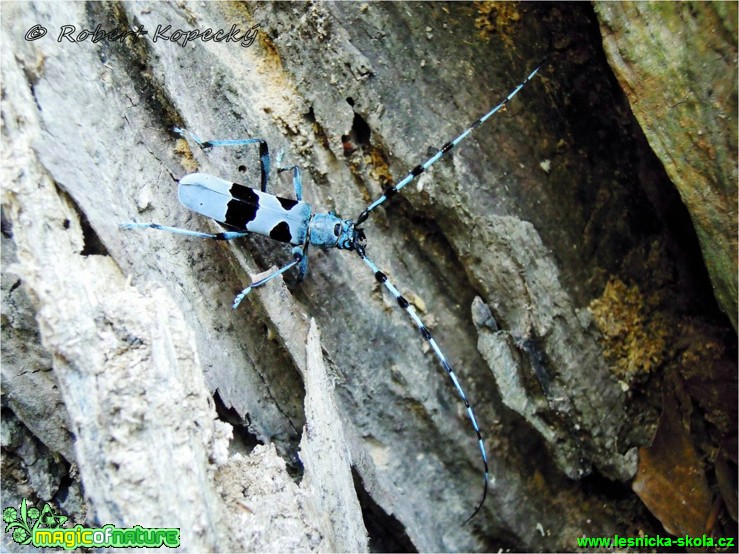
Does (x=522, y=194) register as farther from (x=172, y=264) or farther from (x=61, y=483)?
(x=61, y=483)

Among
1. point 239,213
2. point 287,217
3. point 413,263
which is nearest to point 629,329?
point 413,263

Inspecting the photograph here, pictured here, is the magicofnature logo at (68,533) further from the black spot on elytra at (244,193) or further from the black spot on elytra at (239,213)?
the black spot on elytra at (244,193)

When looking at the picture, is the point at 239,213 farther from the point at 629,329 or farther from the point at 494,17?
the point at 629,329

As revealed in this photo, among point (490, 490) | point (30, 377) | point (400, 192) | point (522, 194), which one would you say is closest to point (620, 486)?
point (490, 490)

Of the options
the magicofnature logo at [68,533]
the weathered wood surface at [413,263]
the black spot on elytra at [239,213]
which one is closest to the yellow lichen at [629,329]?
the weathered wood surface at [413,263]

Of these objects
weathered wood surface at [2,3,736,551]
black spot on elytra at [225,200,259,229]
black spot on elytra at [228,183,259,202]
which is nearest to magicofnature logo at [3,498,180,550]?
weathered wood surface at [2,3,736,551]

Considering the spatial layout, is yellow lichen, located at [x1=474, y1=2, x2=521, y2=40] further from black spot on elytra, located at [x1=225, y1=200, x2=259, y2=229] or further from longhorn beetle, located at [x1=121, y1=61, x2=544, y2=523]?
black spot on elytra, located at [x1=225, y1=200, x2=259, y2=229]

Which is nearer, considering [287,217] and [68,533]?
[68,533]
